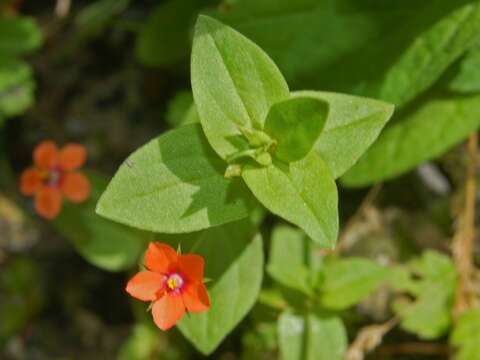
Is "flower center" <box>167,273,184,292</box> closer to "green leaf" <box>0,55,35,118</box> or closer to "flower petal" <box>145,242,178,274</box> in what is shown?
"flower petal" <box>145,242,178,274</box>

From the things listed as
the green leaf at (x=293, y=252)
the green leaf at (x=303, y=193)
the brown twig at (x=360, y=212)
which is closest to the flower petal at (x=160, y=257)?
the green leaf at (x=303, y=193)

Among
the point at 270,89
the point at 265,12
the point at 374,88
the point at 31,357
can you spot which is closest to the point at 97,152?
the point at 31,357

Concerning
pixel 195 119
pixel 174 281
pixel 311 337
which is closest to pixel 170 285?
pixel 174 281

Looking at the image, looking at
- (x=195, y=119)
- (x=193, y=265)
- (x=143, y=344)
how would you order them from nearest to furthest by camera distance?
(x=193, y=265)
(x=195, y=119)
(x=143, y=344)

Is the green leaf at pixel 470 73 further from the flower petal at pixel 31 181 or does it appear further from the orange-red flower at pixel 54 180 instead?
the flower petal at pixel 31 181

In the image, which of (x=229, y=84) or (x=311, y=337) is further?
(x=311, y=337)

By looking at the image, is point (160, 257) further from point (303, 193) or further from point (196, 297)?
point (303, 193)

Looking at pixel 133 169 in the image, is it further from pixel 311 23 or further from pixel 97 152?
pixel 97 152

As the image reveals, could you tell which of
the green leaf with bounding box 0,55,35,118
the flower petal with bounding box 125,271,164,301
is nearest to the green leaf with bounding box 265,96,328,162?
the flower petal with bounding box 125,271,164,301

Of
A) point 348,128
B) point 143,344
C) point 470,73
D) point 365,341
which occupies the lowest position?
point 143,344
